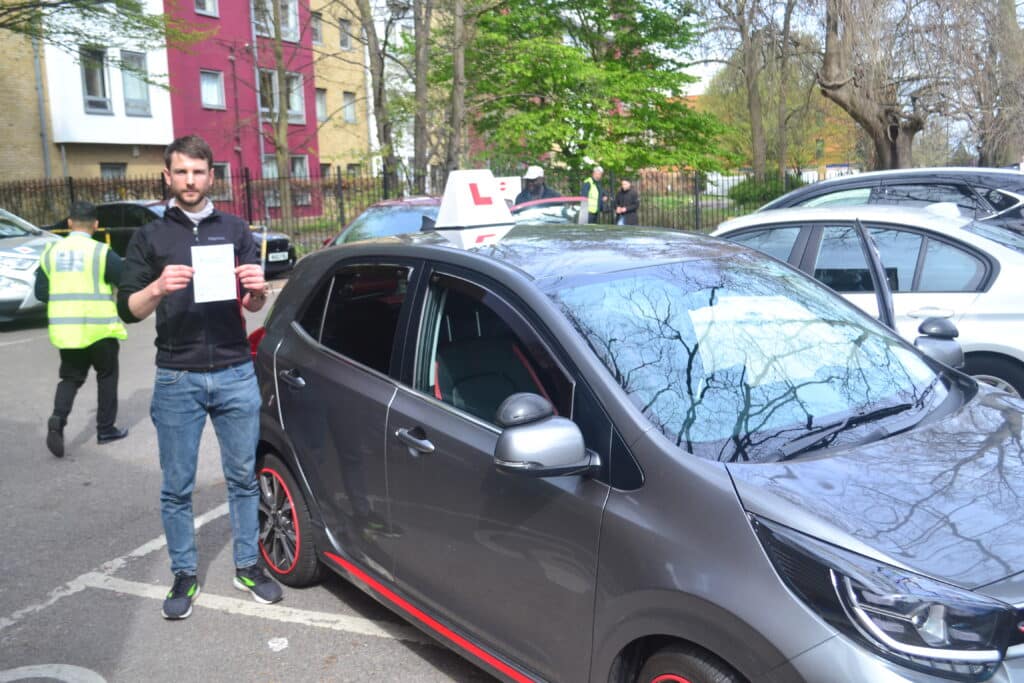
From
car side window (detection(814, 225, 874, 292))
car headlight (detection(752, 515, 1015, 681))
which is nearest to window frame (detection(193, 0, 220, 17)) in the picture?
car side window (detection(814, 225, 874, 292))

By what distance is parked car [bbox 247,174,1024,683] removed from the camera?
2.21 metres

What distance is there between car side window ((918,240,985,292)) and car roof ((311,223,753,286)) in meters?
2.50

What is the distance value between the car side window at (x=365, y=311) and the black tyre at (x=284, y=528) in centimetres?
69

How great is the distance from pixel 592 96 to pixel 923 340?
20.0 metres

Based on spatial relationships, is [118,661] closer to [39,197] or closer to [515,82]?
[515,82]

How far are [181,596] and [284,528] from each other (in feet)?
1.74

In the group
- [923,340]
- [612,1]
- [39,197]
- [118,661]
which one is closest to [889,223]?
[923,340]

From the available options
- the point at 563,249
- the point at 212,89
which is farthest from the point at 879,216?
the point at 212,89

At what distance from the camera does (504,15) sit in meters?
23.4

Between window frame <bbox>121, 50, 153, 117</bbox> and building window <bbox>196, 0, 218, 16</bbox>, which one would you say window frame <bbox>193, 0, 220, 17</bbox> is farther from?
window frame <bbox>121, 50, 153, 117</bbox>

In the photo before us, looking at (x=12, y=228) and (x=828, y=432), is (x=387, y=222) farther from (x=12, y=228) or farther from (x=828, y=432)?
(x=828, y=432)

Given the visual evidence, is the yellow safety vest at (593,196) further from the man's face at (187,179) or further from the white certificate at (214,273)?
the white certificate at (214,273)

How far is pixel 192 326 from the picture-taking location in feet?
13.0

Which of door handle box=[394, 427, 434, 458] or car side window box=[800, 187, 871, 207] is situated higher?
car side window box=[800, 187, 871, 207]
